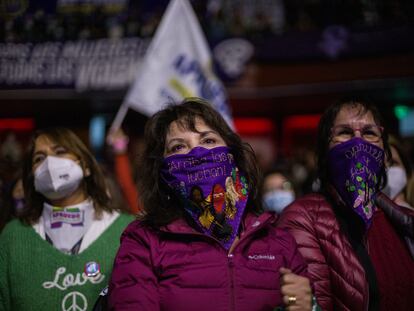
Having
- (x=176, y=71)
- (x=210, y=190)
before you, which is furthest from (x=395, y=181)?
(x=176, y=71)

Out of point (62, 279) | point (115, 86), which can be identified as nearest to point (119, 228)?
point (62, 279)

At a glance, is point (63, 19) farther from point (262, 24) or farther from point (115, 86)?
point (262, 24)

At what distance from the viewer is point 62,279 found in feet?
8.12

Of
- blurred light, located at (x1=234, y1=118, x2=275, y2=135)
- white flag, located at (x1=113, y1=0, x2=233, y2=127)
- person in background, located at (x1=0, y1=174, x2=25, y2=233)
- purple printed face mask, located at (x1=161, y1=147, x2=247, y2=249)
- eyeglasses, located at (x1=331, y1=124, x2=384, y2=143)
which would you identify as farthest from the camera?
blurred light, located at (x1=234, y1=118, x2=275, y2=135)

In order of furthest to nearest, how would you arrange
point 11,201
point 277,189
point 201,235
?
point 277,189 < point 11,201 < point 201,235

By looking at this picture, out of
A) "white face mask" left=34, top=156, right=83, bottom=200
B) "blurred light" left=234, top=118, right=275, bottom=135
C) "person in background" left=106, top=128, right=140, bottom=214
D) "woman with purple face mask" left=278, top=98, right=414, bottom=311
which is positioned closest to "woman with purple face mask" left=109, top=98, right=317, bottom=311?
"woman with purple face mask" left=278, top=98, right=414, bottom=311

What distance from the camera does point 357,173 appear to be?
87.0 inches

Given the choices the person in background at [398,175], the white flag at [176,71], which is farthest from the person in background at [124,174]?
the person in background at [398,175]

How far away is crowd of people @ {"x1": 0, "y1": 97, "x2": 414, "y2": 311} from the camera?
1871mm

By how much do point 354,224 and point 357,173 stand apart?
21 cm

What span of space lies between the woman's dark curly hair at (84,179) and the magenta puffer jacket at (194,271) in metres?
0.97

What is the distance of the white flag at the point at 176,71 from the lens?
4465 millimetres

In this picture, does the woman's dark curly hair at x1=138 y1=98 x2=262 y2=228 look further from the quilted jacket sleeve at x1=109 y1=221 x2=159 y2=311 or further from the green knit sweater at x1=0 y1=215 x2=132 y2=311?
the green knit sweater at x1=0 y1=215 x2=132 y2=311

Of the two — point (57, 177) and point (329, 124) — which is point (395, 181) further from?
point (57, 177)
